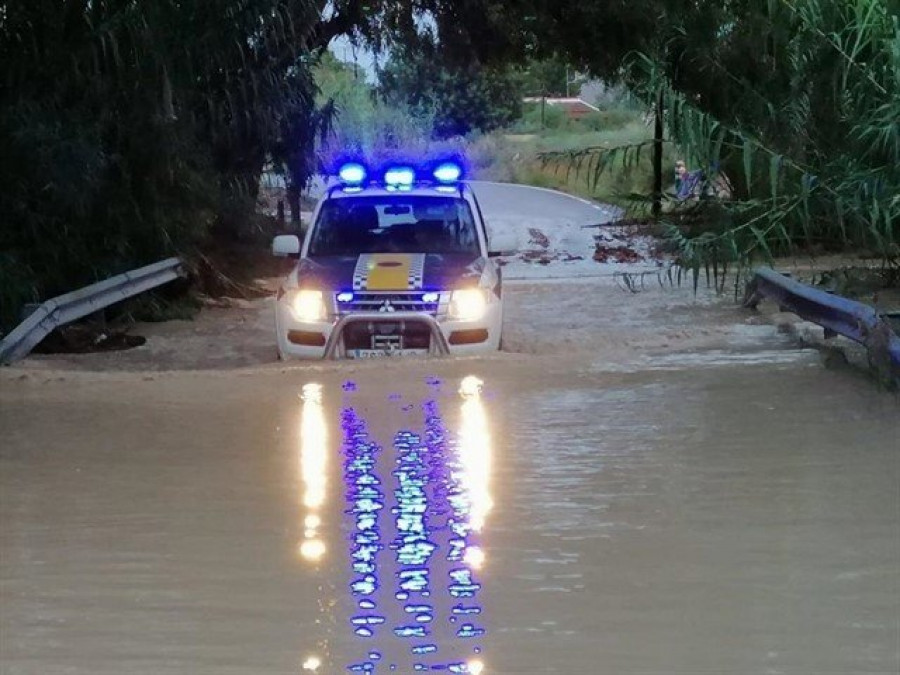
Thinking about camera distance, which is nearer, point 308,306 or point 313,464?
point 313,464

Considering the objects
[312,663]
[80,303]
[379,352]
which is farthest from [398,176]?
[312,663]

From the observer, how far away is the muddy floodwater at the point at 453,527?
4.31 m

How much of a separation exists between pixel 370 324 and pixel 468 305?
0.74 metres

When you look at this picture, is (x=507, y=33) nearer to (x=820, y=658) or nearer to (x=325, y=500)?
(x=325, y=500)

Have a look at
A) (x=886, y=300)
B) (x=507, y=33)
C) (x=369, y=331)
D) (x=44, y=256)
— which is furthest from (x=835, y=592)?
(x=507, y=33)

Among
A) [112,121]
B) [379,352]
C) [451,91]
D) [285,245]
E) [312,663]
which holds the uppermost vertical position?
[451,91]

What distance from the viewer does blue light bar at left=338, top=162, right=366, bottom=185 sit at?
11.2 m

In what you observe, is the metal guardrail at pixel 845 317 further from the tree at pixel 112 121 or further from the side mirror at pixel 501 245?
the tree at pixel 112 121

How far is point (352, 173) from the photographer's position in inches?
441

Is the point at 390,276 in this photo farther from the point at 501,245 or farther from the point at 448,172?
the point at 448,172

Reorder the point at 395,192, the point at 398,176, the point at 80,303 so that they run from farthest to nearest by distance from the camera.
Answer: the point at 80,303
the point at 398,176
the point at 395,192

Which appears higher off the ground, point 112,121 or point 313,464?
point 112,121

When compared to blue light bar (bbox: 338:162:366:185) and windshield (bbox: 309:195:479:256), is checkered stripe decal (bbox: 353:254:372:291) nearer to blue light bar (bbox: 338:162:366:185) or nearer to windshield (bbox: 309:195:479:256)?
windshield (bbox: 309:195:479:256)

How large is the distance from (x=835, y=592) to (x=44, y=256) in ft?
35.0
